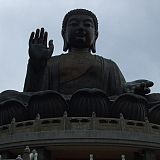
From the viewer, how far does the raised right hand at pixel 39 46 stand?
1430 cm

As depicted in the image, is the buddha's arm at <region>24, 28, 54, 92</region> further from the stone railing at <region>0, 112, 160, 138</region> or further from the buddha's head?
the stone railing at <region>0, 112, 160, 138</region>

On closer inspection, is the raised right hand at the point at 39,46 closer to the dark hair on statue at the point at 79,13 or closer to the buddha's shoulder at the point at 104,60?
the buddha's shoulder at the point at 104,60

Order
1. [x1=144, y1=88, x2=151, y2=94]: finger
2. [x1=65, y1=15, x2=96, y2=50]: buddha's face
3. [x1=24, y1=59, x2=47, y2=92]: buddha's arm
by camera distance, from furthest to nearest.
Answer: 1. [x1=65, y1=15, x2=96, y2=50]: buddha's face
2. [x1=24, y1=59, x2=47, y2=92]: buddha's arm
3. [x1=144, y1=88, x2=151, y2=94]: finger

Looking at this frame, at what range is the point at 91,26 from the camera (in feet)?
55.9

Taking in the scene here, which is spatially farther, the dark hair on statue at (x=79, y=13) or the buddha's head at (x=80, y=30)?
the dark hair on statue at (x=79, y=13)

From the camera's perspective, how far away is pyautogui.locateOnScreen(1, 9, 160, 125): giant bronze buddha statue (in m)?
12.8

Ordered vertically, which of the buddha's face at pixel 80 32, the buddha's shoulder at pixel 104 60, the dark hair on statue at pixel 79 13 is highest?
the dark hair on statue at pixel 79 13

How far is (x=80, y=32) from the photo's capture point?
16609 mm

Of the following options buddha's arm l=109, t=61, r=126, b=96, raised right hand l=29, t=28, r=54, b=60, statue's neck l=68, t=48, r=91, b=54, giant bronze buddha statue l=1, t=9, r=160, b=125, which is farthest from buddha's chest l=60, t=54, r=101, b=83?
raised right hand l=29, t=28, r=54, b=60

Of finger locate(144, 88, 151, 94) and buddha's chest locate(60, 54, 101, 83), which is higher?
buddha's chest locate(60, 54, 101, 83)

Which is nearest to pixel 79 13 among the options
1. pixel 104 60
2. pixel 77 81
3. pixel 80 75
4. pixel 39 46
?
pixel 104 60

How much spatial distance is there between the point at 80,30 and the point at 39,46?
2.73 m

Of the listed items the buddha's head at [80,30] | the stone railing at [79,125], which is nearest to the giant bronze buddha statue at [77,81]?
the buddha's head at [80,30]

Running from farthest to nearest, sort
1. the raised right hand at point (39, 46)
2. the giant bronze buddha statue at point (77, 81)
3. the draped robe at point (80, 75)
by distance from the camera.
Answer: the draped robe at point (80, 75) → the raised right hand at point (39, 46) → the giant bronze buddha statue at point (77, 81)
